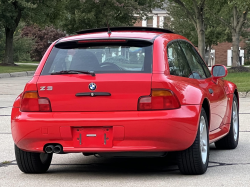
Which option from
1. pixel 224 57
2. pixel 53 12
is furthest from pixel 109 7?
pixel 224 57

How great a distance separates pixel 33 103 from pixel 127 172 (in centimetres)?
129

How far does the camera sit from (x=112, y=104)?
18.5 ft

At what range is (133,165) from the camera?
6.80 metres

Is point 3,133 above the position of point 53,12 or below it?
below

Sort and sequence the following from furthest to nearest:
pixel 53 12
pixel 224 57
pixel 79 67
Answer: pixel 224 57
pixel 53 12
pixel 79 67

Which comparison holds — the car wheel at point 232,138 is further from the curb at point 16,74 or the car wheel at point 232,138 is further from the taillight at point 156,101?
the curb at point 16,74

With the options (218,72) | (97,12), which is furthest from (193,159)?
(97,12)

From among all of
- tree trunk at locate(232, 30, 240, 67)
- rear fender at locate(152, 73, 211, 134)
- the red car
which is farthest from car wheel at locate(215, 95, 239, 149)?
tree trunk at locate(232, 30, 240, 67)

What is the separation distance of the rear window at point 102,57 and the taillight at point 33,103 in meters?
0.27

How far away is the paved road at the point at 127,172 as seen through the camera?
573cm

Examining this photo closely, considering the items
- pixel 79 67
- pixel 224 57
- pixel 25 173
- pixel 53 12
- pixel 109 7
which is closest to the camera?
pixel 79 67

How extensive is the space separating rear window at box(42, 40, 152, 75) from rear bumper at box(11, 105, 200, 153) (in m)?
0.47

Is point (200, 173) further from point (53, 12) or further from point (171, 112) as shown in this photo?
point (53, 12)

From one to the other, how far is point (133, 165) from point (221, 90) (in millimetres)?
1484
